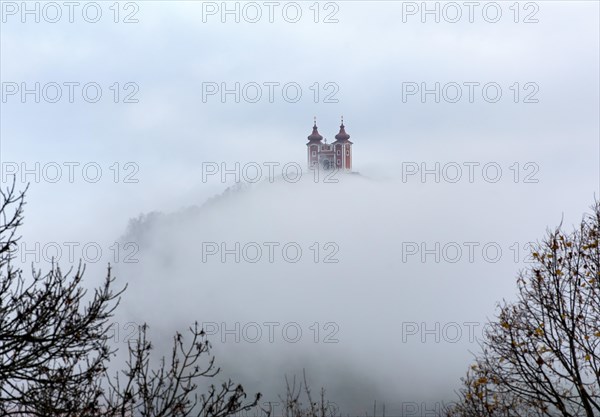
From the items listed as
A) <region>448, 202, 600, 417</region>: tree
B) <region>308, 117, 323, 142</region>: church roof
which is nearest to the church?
<region>308, 117, 323, 142</region>: church roof

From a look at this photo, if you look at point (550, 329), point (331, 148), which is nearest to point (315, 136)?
point (331, 148)

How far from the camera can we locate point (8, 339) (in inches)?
504

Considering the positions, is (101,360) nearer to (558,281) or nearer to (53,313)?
(53,313)

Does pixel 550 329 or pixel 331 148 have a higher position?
pixel 331 148

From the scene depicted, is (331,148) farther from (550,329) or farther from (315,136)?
(550,329)

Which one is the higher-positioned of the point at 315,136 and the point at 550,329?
the point at 315,136

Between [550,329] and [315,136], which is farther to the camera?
[315,136]

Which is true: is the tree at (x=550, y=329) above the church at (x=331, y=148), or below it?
below

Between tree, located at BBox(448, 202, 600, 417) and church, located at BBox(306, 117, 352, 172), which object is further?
church, located at BBox(306, 117, 352, 172)

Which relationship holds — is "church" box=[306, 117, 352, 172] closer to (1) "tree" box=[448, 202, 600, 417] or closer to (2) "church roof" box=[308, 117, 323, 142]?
(2) "church roof" box=[308, 117, 323, 142]

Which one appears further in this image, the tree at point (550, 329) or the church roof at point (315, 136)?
the church roof at point (315, 136)

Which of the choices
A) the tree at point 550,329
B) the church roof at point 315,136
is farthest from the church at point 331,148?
the tree at point 550,329

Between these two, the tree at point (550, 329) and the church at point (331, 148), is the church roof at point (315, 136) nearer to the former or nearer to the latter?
A: the church at point (331, 148)

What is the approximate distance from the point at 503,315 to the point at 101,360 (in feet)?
31.5
